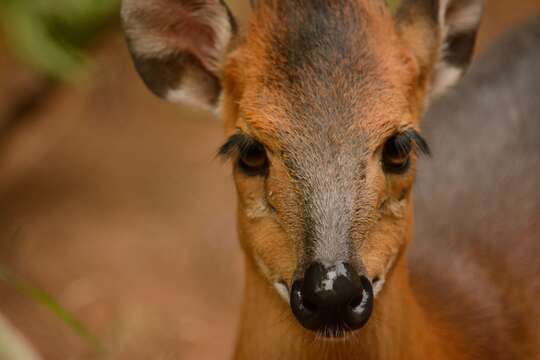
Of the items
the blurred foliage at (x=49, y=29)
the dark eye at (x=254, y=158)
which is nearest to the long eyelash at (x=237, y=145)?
the dark eye at (x=254, y=158)

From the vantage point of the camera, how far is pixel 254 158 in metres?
3.43

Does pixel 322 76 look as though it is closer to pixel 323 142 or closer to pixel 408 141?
pixel 323 142

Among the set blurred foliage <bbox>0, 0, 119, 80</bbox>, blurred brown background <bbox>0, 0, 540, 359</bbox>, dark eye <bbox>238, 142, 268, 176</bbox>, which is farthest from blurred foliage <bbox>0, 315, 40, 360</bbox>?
blurred foliage <bbox>0, 0, 119, 80</bbox>

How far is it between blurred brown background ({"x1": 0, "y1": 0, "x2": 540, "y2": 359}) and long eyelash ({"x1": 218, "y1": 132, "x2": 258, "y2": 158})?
2.51m

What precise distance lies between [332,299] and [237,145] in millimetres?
674

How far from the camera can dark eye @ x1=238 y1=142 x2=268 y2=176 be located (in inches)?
134

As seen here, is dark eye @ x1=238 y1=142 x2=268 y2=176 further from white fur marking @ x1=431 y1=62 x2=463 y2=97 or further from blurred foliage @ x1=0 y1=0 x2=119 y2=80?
blurred foliage @ x1=0 y1=0 x2=119 y2=80

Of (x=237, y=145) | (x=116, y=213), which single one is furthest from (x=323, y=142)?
(x=116, y=213)

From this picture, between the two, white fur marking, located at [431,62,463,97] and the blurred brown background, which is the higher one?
white fur marking, located at [431,62,463,97]

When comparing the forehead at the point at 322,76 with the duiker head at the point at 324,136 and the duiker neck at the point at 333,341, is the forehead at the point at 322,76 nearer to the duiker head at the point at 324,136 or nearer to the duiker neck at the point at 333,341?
the duiker head at the point at 324,136

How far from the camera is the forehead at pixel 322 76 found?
10.8ft

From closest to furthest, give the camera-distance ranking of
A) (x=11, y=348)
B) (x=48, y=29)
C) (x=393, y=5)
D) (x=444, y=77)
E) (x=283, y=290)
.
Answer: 1. (x=11, y=348)
2. (x=283, y=290)
3. (x=444, y=77)
4. (x=393, y=5)
5. (x=48, y=29)

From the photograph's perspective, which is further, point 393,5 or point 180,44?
point 393,5

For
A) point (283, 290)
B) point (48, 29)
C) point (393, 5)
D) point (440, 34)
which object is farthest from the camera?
point (48, 29)
